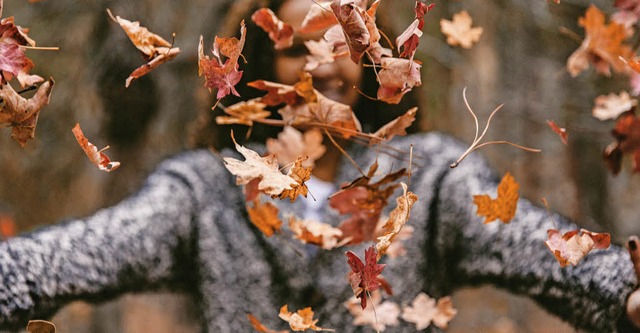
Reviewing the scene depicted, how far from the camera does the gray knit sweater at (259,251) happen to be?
2.66 feet

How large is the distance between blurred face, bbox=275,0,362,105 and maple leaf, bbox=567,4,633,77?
296 millimetres

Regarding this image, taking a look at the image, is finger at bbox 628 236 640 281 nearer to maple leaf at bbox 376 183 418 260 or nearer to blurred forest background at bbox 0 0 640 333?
maple leaf at bbox 376 183 418 260

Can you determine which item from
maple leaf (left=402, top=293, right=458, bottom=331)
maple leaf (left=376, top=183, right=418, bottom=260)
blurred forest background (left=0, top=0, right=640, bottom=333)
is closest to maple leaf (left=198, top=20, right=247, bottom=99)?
maple leaf (left=376, top=183, right=418, bottom=260)

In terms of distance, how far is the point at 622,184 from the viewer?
13.0ft

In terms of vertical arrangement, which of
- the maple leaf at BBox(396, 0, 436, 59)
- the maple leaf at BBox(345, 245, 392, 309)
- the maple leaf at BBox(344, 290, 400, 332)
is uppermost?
the maple leaf at BBox(396, 0, 436, 59)

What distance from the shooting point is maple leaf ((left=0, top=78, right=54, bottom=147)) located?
566 millimetres

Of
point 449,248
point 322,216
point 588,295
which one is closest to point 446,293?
point 449,248

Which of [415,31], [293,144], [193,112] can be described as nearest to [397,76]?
[415,31]

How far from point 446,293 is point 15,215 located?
405 cm

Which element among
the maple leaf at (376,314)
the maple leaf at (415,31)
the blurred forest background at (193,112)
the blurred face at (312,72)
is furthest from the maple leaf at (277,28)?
the blurred forest background at (193,112)

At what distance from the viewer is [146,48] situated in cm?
61

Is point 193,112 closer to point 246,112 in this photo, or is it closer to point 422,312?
point 422,312

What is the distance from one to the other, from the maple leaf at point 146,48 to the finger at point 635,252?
40cm

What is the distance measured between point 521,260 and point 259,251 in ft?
1.29
